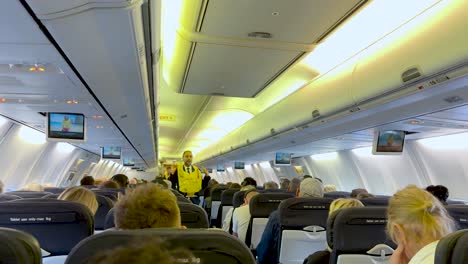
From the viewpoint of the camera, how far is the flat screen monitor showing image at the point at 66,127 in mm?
10625

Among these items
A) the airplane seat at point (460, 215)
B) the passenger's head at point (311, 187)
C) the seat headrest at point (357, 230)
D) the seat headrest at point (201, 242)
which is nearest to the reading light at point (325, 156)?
the passenger's head at point (311, 187)

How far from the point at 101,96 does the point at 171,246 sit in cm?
652

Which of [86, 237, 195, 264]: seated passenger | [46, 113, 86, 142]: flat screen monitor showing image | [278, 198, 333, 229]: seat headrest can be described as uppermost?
[46, 113, 86, 142]: flat screen monitor showing image

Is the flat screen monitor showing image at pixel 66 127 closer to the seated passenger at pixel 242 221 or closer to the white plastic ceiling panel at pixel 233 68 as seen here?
the white plastic ceiling panel at pixel 233 68

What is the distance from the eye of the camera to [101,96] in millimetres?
8125

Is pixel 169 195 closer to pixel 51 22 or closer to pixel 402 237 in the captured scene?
pixel 402 237

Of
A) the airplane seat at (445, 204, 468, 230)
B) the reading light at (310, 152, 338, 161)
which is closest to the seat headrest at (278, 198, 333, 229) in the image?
the airplane seat at (445, 204, 468, 230)

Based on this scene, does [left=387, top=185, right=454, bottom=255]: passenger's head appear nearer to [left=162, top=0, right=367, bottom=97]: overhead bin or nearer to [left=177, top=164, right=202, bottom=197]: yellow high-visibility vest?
[left=162, top=0, right=367, bottom=97]: overhead bin

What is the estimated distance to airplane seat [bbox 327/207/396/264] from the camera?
3.74 m

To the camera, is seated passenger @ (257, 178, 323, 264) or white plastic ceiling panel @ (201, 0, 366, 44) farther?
seated passenger @ (257, 178, 323, 264)

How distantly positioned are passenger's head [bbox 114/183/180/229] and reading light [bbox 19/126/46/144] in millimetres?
12423

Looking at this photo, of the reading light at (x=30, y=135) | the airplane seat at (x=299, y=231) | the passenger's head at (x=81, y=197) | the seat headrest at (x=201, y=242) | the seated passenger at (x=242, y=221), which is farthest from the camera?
the reading light at (x=30, y=135)

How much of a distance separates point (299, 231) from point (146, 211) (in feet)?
9.88

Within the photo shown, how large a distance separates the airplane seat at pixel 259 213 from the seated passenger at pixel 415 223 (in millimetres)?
4248
